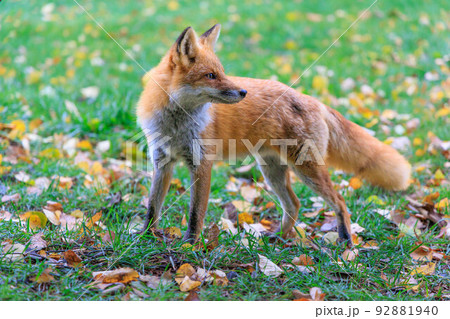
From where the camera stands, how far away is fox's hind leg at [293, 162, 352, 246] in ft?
13.0

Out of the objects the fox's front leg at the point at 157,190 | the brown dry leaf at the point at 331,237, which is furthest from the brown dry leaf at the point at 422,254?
the fox's front leg at the point at 157,190

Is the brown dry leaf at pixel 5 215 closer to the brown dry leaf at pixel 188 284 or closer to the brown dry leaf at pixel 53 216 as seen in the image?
the brown dry leaf at pixel 53 216

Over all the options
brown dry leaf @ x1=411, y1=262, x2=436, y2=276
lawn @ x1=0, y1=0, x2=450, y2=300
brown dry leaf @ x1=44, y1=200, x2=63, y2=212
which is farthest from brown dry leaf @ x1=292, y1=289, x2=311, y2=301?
brown dry leaf @ x1=44, y1=200, x2=63, y2=212

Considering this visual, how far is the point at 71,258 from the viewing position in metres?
3.14

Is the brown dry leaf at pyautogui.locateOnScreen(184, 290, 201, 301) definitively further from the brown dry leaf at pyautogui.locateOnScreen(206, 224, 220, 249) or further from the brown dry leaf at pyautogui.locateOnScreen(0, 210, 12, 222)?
the brown dry leaf at pyautogui.locateOnScreen(0, 210, 12, 222)

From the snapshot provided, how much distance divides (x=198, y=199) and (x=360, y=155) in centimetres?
166

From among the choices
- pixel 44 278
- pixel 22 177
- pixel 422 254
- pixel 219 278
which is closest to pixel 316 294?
pixel 219 278

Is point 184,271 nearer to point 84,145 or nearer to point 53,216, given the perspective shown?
point 53,216

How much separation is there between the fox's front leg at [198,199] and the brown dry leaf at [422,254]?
5.61 ft

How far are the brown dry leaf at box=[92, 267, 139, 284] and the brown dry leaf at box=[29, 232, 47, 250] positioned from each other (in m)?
0.57

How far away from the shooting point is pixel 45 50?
8.55 metres

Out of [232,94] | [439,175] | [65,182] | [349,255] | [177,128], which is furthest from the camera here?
[439,175]

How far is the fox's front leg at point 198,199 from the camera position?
143 inches
